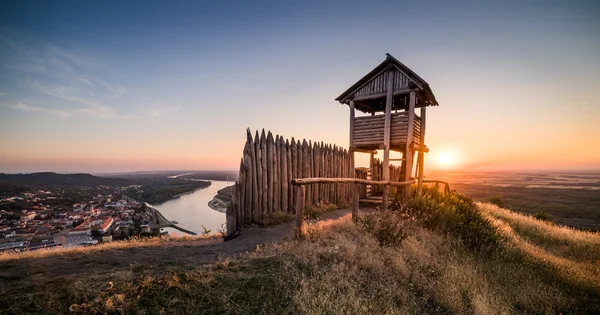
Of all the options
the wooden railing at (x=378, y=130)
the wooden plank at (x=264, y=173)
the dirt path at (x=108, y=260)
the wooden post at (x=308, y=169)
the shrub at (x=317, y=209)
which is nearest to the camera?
the dirt path at (x=108, y=260)

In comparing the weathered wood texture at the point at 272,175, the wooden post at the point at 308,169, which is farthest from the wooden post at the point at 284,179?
the wooden post at the point at 308,169

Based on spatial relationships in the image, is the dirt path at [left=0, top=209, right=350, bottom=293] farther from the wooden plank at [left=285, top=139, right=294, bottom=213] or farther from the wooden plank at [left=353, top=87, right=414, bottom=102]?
the wooden plank at [left=353, top=87, right=414, bottom=102]

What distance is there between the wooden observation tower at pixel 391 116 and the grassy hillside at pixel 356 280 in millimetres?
3850

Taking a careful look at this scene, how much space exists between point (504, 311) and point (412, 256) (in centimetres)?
158

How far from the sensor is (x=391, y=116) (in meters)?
11.1

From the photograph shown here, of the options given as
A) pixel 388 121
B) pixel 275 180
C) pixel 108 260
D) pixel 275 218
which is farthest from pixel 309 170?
pixel 108 260

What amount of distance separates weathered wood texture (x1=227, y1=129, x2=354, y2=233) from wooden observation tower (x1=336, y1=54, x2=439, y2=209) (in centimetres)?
207

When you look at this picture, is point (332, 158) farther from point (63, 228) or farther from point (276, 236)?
point (63, 228)

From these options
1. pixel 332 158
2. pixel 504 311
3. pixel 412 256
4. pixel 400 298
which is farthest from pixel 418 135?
pixel 400 298

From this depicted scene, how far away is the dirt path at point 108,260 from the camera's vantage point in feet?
11.0

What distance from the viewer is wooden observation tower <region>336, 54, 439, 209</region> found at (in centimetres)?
1049

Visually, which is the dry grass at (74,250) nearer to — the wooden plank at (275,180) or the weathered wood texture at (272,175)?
the weathered wood texture at (272,175)

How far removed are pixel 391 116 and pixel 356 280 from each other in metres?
8.55

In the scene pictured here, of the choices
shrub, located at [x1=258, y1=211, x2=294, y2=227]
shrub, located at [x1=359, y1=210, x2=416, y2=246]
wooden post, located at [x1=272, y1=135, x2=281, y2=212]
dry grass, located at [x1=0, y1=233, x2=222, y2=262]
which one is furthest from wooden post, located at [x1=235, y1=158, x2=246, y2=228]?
shrub, located at [x1=359, y1=210, x2=416, y2=246]
